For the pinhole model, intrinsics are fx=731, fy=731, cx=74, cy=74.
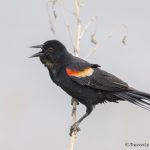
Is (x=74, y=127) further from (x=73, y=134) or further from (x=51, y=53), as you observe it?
(x=51, y=53)

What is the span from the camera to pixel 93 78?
650cm

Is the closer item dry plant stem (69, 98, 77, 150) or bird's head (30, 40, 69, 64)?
dry plant stem (69, 98, 77, 150)

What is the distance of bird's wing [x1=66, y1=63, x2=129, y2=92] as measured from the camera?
253 inches

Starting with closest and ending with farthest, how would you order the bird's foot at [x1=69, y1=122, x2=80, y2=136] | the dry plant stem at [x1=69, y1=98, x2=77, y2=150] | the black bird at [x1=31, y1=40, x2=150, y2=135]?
1. the dry plant stem at [x1=69, y1=98, x2=77, y2=150]
2. the bird's foot at [x1=69, y1=122, x2=80, y2=136]
3. the black bird at [x1=31, y1=40, x2=150, y2=135]

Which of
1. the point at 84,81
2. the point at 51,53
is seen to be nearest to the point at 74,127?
the point at 84,81

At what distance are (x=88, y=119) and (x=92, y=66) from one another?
3.60 ft

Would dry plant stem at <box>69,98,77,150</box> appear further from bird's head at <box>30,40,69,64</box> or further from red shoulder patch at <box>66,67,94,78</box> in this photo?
bird's head at <box>30,40,69,64</box>

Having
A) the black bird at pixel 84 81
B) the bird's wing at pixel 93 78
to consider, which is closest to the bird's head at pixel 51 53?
the black bird at pixel 84 81

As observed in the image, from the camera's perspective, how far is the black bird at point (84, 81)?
644cm

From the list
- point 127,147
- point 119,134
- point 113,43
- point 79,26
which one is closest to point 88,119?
point 119,134

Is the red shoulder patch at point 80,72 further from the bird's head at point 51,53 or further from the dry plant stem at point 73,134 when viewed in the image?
the dry plant stem at point 73,134

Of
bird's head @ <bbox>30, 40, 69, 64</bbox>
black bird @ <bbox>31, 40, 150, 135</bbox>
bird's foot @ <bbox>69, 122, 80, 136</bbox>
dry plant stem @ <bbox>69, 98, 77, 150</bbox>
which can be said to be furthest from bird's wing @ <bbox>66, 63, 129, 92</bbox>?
bird's foot @ <bbox>69, 122, 80, 136</bbox>

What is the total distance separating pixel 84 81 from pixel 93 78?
0.28 ft

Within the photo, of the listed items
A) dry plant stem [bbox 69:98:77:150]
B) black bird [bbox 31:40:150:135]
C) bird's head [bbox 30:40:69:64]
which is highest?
bird's head [bbox 30:40:69:64]
